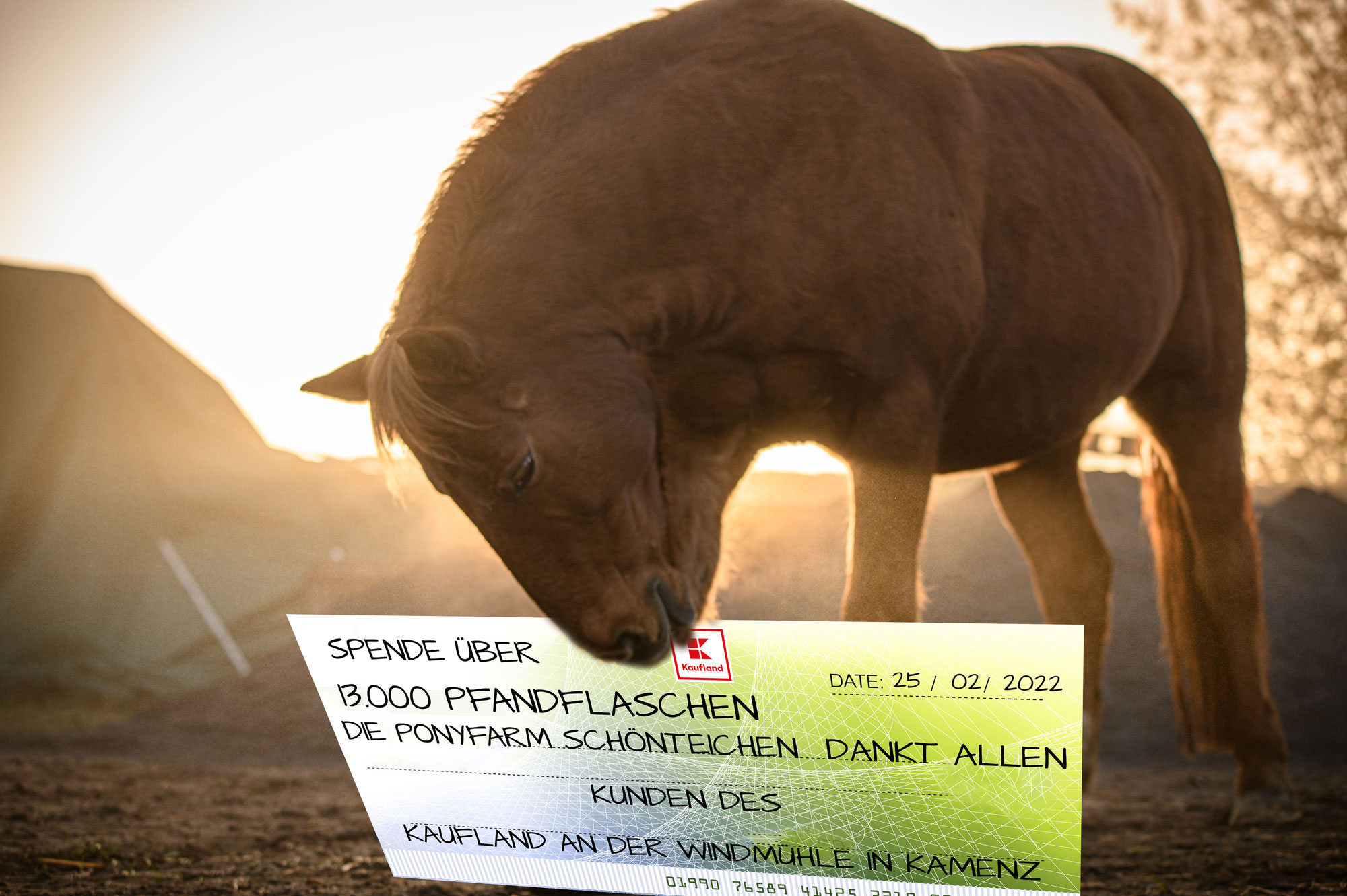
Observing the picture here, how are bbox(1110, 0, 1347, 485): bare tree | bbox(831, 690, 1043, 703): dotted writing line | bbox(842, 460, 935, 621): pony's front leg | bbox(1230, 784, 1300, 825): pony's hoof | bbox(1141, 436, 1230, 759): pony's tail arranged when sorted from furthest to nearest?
bbox(1110, 0, 1347, 485): bare tree → bbox(1141, 436, 1230, 759): pony's tail → bbox(1230, 784, 1300, 825): pony's hoof → bbox(842, 460, 935, 621): pony's front leg → bbox(831, 690, 1043, 703): dotted writing line

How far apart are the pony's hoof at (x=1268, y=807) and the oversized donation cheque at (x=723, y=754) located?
149cm

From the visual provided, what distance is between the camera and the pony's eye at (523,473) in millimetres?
1410

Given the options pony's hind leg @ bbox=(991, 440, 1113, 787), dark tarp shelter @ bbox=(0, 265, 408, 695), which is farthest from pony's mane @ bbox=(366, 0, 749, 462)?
dark tarp shelter @ bbox=(0, 265, 408, 695)

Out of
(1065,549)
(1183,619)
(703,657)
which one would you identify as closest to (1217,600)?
(1183,619)

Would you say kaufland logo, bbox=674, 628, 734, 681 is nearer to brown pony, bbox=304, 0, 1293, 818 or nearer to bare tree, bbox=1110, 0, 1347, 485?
→ brown pony, bbox=304, 0, 1293, 818

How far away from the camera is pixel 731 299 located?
1.62m

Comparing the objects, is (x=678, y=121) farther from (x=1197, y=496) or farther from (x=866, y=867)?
(x=1197, y=496)

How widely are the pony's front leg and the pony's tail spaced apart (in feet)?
4.40

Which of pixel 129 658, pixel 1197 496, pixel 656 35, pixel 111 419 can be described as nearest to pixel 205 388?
pixel 111 419

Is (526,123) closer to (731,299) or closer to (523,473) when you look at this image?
(731,299)

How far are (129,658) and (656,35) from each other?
14.8 feet

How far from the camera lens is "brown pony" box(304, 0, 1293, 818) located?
1.46 meters

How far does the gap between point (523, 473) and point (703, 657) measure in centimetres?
40

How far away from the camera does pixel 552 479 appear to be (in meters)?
1.43
